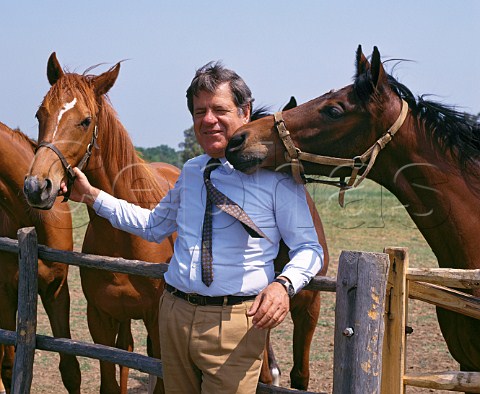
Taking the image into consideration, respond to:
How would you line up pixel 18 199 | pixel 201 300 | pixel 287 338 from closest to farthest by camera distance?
pixel 201 300
pixel 18 199
pixel 287 338

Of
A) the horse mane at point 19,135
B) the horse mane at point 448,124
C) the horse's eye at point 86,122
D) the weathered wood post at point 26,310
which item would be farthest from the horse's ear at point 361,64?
the horse mane at point 19,135

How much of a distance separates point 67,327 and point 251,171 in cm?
250

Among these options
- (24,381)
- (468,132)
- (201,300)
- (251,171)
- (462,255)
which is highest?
(468,132)

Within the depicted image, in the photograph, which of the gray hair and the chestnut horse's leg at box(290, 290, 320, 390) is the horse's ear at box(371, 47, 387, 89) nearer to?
the gray hair

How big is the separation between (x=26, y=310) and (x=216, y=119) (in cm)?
189

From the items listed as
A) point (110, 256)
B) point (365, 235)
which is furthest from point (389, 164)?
point (365, 235)

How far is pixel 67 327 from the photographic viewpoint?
15.3 ft

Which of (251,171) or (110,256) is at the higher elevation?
(251,171)

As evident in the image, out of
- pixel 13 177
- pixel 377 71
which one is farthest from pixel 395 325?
pixel 13 177

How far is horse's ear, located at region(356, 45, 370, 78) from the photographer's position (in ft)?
10.2

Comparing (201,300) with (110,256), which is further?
(110,256)

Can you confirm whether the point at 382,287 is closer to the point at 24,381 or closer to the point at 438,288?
the point at 438,288

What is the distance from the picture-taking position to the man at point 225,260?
254 centimetres

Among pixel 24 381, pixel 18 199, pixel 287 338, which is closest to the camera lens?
pixel 24 381
